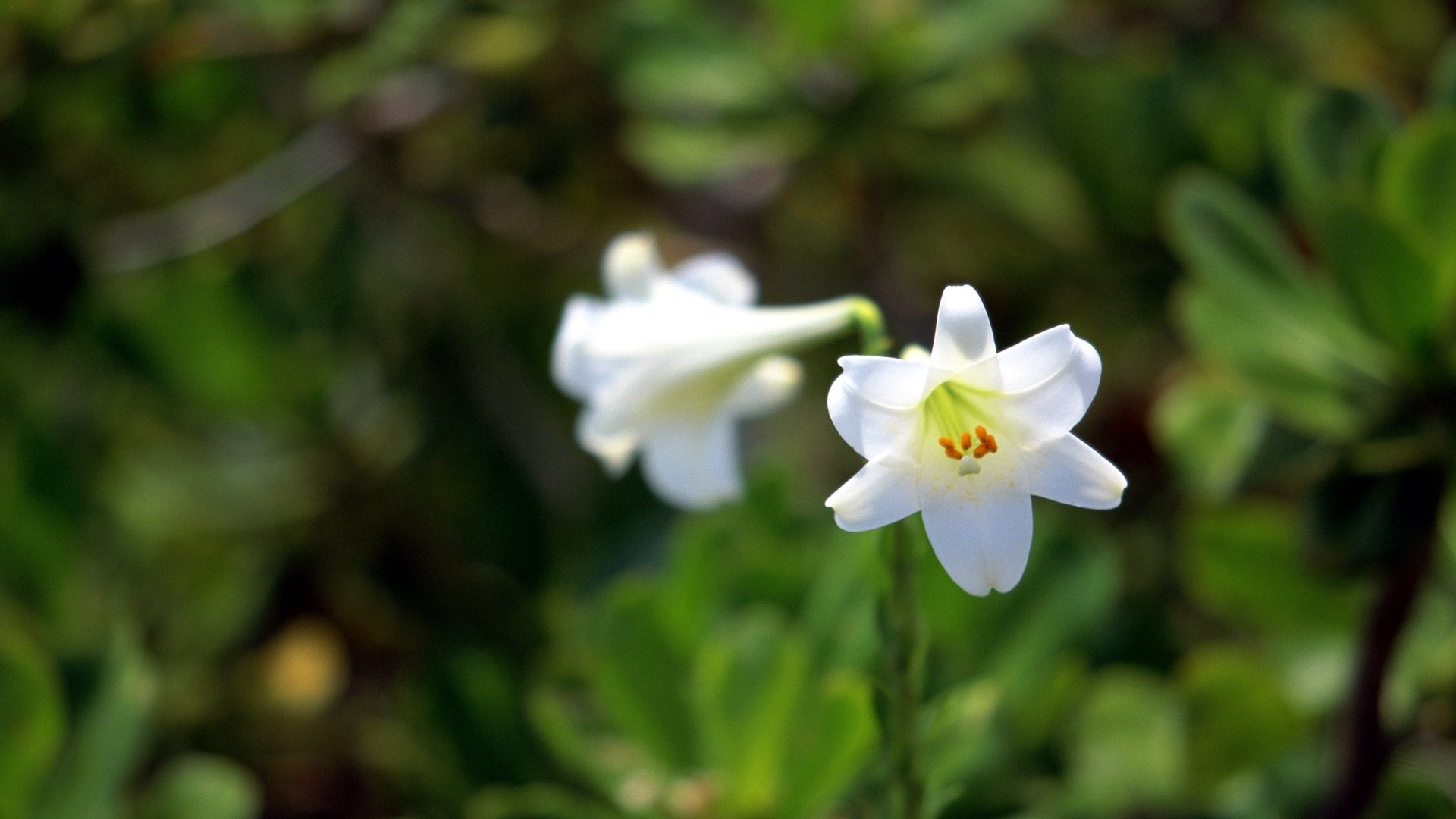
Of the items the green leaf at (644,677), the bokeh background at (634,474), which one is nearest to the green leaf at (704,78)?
the bokeh background at (634,474)

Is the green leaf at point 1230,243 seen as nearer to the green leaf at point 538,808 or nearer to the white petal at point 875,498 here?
the white petal at point 875,498

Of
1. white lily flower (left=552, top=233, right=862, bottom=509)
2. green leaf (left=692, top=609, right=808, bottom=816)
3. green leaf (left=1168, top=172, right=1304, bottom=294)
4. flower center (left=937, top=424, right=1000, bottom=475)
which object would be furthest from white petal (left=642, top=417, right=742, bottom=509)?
green leaf (left=1168, top=172, right=1304, bottom=294)

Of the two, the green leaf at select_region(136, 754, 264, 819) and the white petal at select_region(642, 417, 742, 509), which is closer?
the white petal at select_region(642, 417, 742, 509)

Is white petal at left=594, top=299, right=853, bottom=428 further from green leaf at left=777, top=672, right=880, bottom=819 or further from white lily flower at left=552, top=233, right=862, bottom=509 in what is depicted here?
green leaf at left=777, top=672, right=880, bottom=819

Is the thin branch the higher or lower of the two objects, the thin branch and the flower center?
the lower

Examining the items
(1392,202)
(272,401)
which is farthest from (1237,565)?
(272,401)

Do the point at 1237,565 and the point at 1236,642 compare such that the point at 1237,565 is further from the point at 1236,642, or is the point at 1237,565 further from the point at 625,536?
the point at 625,536

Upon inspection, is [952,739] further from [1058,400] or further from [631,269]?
[631,269]

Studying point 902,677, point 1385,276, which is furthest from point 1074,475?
point 1385,276
